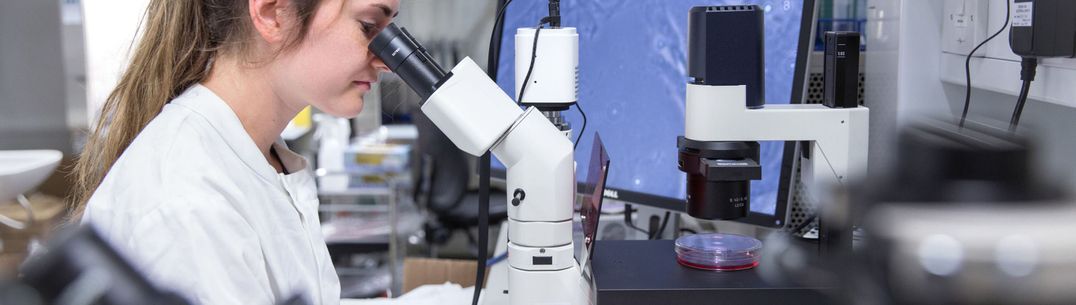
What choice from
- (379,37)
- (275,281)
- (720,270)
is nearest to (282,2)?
(379,37)

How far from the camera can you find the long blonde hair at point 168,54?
40.4 inches

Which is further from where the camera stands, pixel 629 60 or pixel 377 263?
pixel 377 263

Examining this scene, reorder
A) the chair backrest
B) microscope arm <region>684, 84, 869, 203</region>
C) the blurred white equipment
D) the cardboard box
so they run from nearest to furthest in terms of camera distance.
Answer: microscope arm <region>684, 84, 869, 203</region> < the blurred white equipment < the cardboard box < the chair backrest

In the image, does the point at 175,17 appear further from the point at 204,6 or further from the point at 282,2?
the point at 282,2

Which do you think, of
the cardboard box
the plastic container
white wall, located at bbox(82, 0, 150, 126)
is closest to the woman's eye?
the plastic container

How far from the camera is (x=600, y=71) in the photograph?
1546 millimetres

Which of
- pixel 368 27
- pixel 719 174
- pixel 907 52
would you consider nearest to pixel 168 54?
pixel 368 27

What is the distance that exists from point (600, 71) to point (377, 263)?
288 centimetres

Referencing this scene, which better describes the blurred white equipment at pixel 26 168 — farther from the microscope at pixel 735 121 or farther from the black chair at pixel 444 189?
the black chair at pixel 444 189

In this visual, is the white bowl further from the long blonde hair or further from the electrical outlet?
the electrical outlet

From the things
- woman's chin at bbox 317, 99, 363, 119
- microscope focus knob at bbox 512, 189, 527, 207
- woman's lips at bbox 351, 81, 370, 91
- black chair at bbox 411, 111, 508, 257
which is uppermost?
woman's lips at bbox 351, 81, 370, 91

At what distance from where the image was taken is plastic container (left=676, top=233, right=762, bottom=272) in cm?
118

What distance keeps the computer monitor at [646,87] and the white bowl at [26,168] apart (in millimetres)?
1099

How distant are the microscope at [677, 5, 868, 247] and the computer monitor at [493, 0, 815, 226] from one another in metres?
0.19
